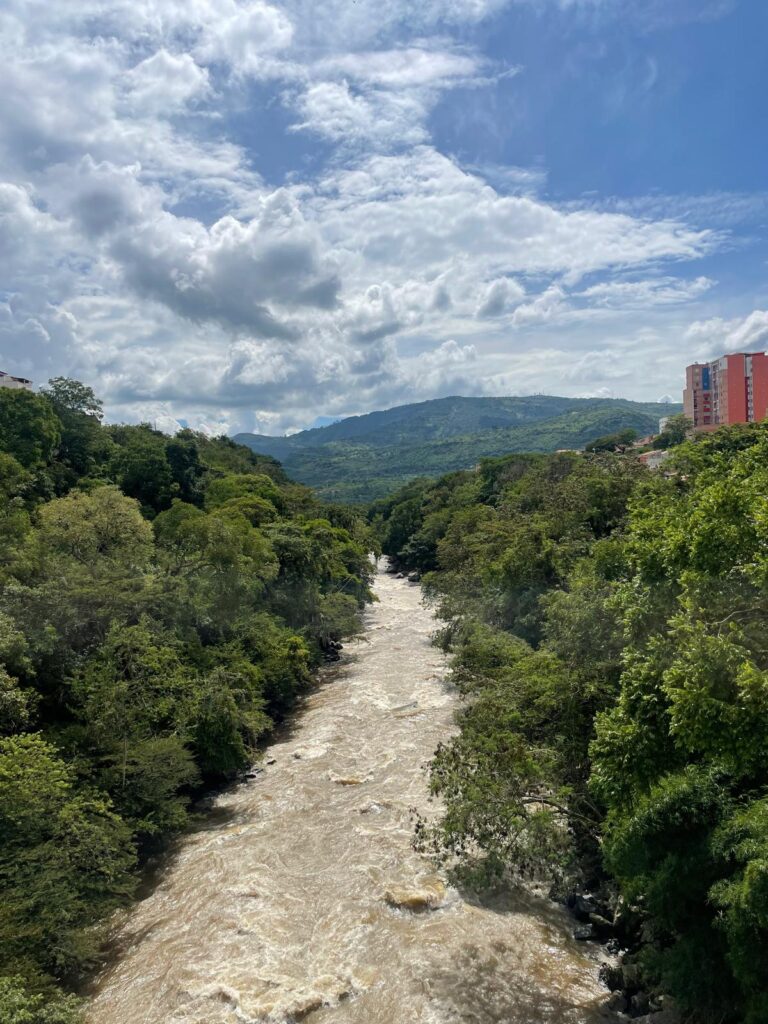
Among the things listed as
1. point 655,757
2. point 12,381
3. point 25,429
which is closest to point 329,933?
point 655,757

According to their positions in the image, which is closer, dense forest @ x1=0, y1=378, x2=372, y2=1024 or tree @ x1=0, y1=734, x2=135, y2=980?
tree @ x1=0, y1=734, x2=135, y2=980

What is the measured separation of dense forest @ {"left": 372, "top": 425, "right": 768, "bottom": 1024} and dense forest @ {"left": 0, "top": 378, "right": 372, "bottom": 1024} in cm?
738

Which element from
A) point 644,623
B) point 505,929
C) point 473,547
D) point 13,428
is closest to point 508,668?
point 505,929

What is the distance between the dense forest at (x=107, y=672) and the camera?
12805 mm

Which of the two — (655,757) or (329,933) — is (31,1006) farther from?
(655,757)

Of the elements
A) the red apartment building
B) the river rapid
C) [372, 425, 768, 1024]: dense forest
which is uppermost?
the red apartment building

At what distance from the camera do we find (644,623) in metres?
11.8

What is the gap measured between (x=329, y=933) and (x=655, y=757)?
8649 millimetres

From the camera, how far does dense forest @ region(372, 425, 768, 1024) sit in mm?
8055

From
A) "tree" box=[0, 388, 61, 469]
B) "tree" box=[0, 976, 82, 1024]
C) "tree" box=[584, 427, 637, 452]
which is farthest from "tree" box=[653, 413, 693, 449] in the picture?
"tree" box=[0, 976, 82, 1024]

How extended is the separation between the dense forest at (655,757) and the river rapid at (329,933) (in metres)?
1.14

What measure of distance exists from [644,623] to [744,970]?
5276 mm

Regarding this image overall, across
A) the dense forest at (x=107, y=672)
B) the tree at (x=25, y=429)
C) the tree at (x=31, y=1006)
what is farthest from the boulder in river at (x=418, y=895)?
the tree at (x=25, y=429)

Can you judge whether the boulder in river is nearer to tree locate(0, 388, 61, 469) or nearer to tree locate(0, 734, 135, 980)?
tree locate(0, 734, 135, 980)
